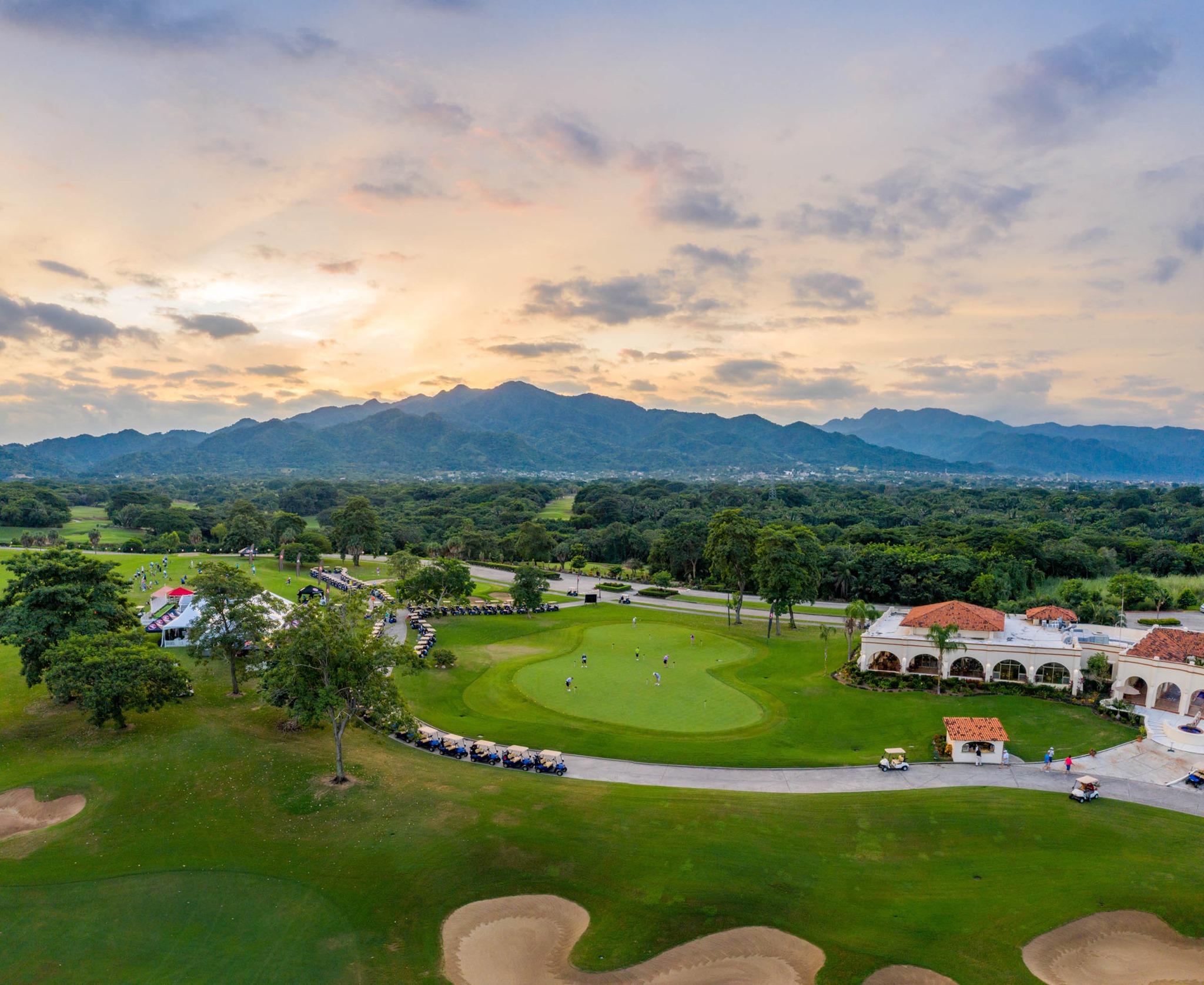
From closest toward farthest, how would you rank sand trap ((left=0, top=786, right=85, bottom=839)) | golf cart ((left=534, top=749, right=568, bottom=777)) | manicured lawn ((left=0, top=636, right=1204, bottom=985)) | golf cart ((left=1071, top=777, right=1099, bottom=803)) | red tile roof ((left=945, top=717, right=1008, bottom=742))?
manicured lawn ((left=0, top=636, right=1204, bottom=985)) < sand trap ((left=0, top=786, right=85, bottom=839)) < golf cart ((left=1071, top=777, right=1099, bottom=803)) < golf cart ((left=534, top=749, right=568, bottom=777)) < red tile roof ((left=945, top=717, right=1008, bottom=742))

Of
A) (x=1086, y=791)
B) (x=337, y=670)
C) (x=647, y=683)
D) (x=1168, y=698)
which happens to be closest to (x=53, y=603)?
(x=337, y=670)

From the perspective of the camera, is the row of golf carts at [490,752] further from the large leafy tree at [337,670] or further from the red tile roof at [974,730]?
the red tile roof at [974,730]

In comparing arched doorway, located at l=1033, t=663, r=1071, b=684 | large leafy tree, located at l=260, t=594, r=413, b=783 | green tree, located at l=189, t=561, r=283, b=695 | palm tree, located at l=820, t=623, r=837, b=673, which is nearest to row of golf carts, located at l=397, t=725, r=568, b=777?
large leafy tree, located at l=260, t=594, r=413, b=783

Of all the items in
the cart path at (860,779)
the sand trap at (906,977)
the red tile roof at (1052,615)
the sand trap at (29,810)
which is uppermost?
the red tile roof at (1052,615)

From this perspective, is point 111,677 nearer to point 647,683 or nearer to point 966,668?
point 647,683

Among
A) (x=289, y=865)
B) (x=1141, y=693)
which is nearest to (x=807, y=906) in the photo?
(x=289, y=865)

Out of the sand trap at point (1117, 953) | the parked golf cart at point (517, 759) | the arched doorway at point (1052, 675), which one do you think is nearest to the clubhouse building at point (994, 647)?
the arched doorway at point (1052, 675)

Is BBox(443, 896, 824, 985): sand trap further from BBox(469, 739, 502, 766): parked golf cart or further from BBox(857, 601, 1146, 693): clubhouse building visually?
BBox(857, 601, 1146, 693): clubhouse building
